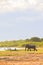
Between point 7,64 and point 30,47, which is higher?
point 30,47

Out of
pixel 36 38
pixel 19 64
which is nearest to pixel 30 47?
pixel 19 64

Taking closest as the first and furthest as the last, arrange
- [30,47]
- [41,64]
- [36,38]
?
[41,64] < [30,47] < [36,38]

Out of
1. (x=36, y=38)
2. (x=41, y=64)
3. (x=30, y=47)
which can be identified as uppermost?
(x=36, y=38)

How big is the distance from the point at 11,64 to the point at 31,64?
70.3 inches

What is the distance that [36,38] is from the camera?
98875 mm

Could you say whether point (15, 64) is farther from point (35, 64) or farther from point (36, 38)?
point (36, 38)

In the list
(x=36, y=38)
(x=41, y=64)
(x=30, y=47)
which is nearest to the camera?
(x=41, y=64)

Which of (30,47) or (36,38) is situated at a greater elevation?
(36,38)

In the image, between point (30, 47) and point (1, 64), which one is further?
point (30, 47)

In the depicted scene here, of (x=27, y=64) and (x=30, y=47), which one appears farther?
(x=30, y=47)

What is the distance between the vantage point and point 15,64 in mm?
27547

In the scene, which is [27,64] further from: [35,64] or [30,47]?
[30,47]

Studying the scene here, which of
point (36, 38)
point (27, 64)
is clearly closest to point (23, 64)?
point (27, 64)

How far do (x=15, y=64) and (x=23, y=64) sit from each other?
712 mm
